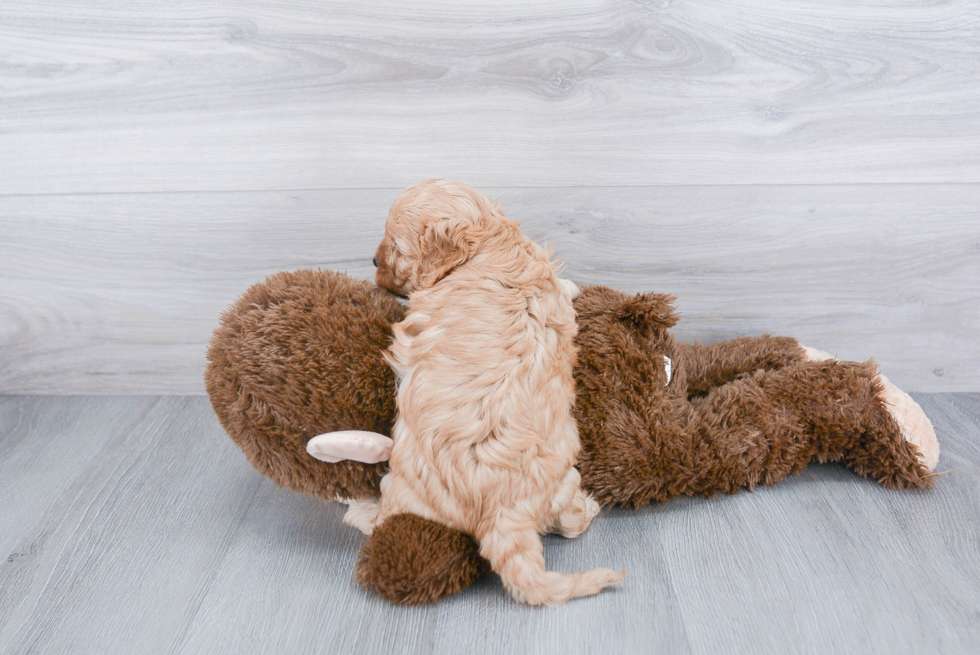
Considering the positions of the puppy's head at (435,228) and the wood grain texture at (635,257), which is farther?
the wood grain texture at (635,257)

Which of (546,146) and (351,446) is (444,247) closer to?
(351,446)

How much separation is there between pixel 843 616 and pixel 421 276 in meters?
0.76

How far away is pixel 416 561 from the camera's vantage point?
917mm

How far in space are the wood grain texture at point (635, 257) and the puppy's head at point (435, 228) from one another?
1.23ft

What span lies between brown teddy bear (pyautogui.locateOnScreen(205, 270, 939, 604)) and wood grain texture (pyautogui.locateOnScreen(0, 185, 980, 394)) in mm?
179

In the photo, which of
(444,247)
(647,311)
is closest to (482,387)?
(444,247)

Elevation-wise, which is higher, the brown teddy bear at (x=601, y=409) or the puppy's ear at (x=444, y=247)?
the puppy's ear at (x=444, y=247)

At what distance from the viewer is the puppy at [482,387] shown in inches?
35.8

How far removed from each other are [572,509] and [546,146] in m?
0.70

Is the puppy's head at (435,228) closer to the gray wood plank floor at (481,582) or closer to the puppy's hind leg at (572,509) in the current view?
the puppy's hind leg at (572,509)

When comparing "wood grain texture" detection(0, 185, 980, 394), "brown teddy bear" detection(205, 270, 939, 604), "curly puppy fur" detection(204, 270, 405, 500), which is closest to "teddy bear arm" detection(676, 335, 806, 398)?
"brown teddy bear" detection(205, 270, 939, 604)

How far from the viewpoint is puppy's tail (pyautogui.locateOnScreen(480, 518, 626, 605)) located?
900 mm

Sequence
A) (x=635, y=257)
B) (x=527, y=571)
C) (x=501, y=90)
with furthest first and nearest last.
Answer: (x=635, y=257), (x=501, y=90), (x=527, y=571)

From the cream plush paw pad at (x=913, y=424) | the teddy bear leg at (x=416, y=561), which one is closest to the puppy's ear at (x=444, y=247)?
the teddy bear leg at (x=416, y=561)
